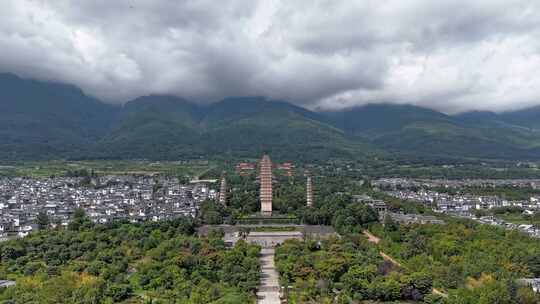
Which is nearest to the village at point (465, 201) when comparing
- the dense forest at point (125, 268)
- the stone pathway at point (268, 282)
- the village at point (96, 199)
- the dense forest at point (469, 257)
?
the dense forest at point (469, 257)

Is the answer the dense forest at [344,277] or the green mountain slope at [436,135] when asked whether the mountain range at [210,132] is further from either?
the dense forest at [344,277]

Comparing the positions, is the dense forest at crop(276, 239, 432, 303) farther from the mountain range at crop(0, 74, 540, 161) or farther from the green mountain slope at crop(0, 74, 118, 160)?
the green mountain slope at crop(0, 74, 118, 160)

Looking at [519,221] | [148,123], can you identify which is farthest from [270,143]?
[519,221]

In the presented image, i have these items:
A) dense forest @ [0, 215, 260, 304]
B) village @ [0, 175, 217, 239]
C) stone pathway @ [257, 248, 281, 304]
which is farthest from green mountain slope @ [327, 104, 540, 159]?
dense forest @ [0, 215, 260, 304]

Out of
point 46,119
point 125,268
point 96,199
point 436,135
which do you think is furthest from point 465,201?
point 46,119

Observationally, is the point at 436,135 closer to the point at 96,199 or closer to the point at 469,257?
the point at 96,199

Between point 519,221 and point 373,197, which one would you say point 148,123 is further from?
point 519,221
